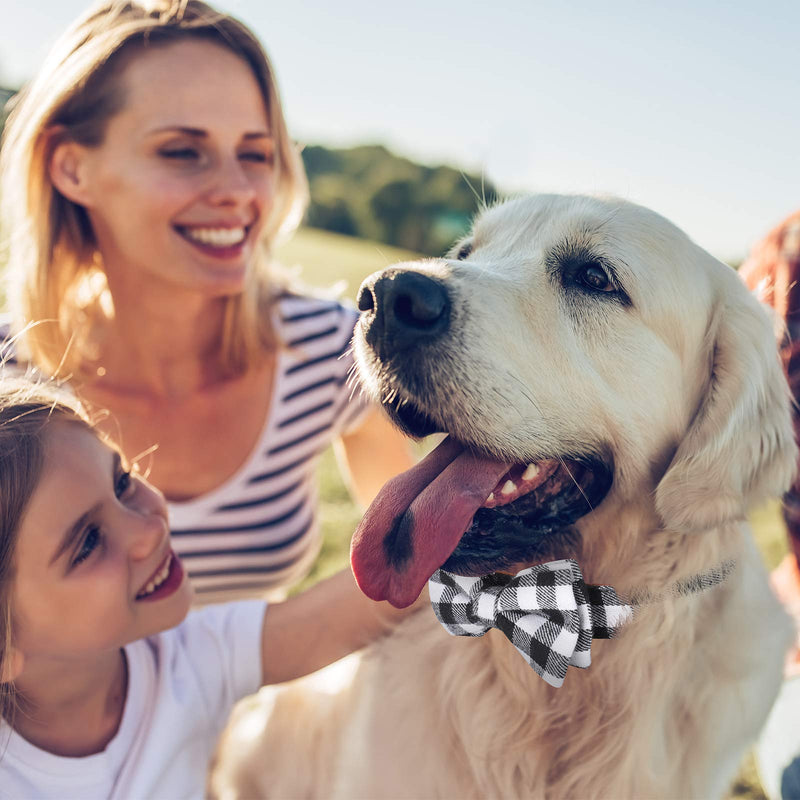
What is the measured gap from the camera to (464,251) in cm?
207

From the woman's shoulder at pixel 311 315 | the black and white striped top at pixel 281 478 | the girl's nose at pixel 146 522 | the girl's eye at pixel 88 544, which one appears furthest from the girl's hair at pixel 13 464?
the woman's shoulder at pixel 311 315

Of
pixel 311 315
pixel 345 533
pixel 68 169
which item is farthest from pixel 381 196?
pixel 68 169

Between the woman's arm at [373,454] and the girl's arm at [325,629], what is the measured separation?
981 mm

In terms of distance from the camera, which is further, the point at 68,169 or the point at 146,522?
the point at 68,169

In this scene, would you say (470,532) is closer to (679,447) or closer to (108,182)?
(679,447)

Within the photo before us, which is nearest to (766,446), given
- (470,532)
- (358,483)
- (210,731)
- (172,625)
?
(470,532)

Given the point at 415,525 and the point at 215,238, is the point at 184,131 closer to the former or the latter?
the point at 215,238

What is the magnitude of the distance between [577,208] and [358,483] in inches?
70.8

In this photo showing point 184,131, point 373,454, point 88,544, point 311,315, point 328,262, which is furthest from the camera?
point 328,262

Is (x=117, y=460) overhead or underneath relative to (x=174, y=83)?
underneath

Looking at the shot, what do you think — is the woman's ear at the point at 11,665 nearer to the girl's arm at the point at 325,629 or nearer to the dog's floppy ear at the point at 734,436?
the girl's arm at the point at 325,629

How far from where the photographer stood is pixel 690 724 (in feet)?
5.52

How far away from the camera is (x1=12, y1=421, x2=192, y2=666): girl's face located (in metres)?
1.63

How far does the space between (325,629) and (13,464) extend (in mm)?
873
